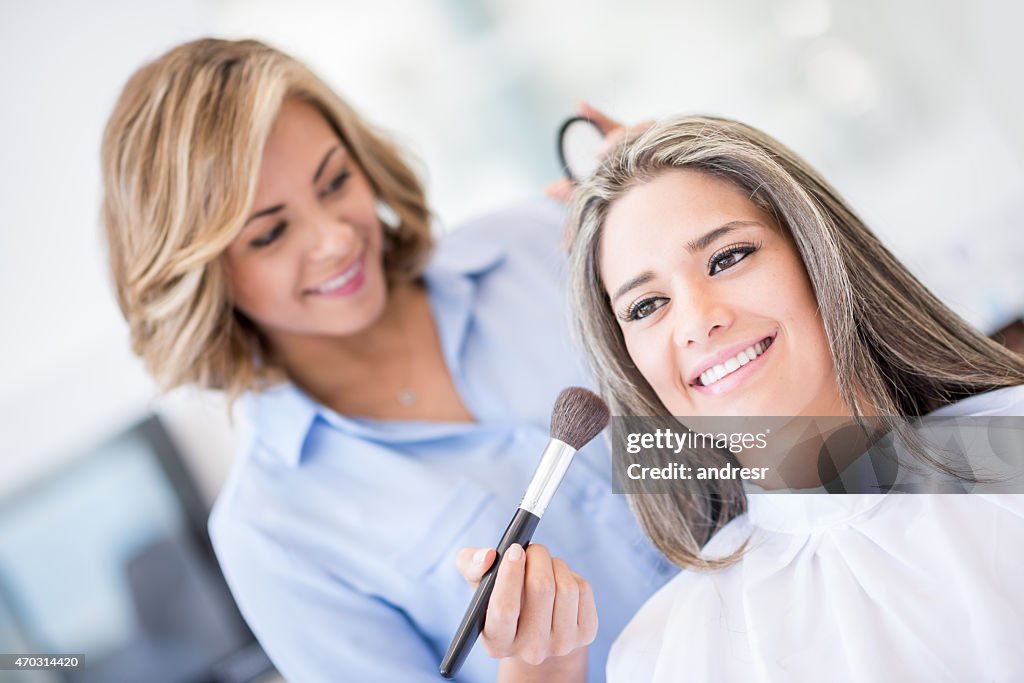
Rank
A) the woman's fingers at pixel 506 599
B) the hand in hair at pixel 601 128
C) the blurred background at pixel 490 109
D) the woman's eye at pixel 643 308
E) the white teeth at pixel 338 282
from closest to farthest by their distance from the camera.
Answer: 1. the woman's fingers at pixel 506 599
2. the woman's eye at pixel 643 308
3. the hand in hair at pixel 601 128
4. the white teeth at pixel 338 282
5. the blurred background at pixel 490 109

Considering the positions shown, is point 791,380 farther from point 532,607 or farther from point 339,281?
point 339,281

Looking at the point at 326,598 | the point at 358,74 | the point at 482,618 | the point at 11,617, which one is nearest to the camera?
the point at 482,618

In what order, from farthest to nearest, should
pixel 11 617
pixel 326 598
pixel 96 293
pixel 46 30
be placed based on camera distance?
pixel 96 293, pixel 46 30, pixel 11 617, pixel 326 598

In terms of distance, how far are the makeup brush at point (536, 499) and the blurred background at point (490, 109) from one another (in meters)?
1.28

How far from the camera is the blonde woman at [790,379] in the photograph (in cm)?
73

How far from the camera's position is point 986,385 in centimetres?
80

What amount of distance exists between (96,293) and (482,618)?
1.49 m

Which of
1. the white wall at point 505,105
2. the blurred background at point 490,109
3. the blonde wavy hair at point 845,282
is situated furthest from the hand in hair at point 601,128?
the white wall at point 505,105

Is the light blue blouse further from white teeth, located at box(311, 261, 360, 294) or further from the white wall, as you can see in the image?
the white wall

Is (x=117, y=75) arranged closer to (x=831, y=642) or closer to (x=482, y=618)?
(x=482, y=618)

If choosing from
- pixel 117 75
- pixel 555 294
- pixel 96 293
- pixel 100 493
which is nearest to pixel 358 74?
pixel 117 75

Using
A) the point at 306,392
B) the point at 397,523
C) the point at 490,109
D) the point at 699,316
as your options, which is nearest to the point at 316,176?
the point at 306,392

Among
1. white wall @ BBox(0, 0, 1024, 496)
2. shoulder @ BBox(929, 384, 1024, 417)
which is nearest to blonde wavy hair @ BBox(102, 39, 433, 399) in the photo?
shoulder @ BBox(929, 384, 1024, 417)

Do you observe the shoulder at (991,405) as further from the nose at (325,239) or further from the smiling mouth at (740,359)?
the nose at (325,239)
